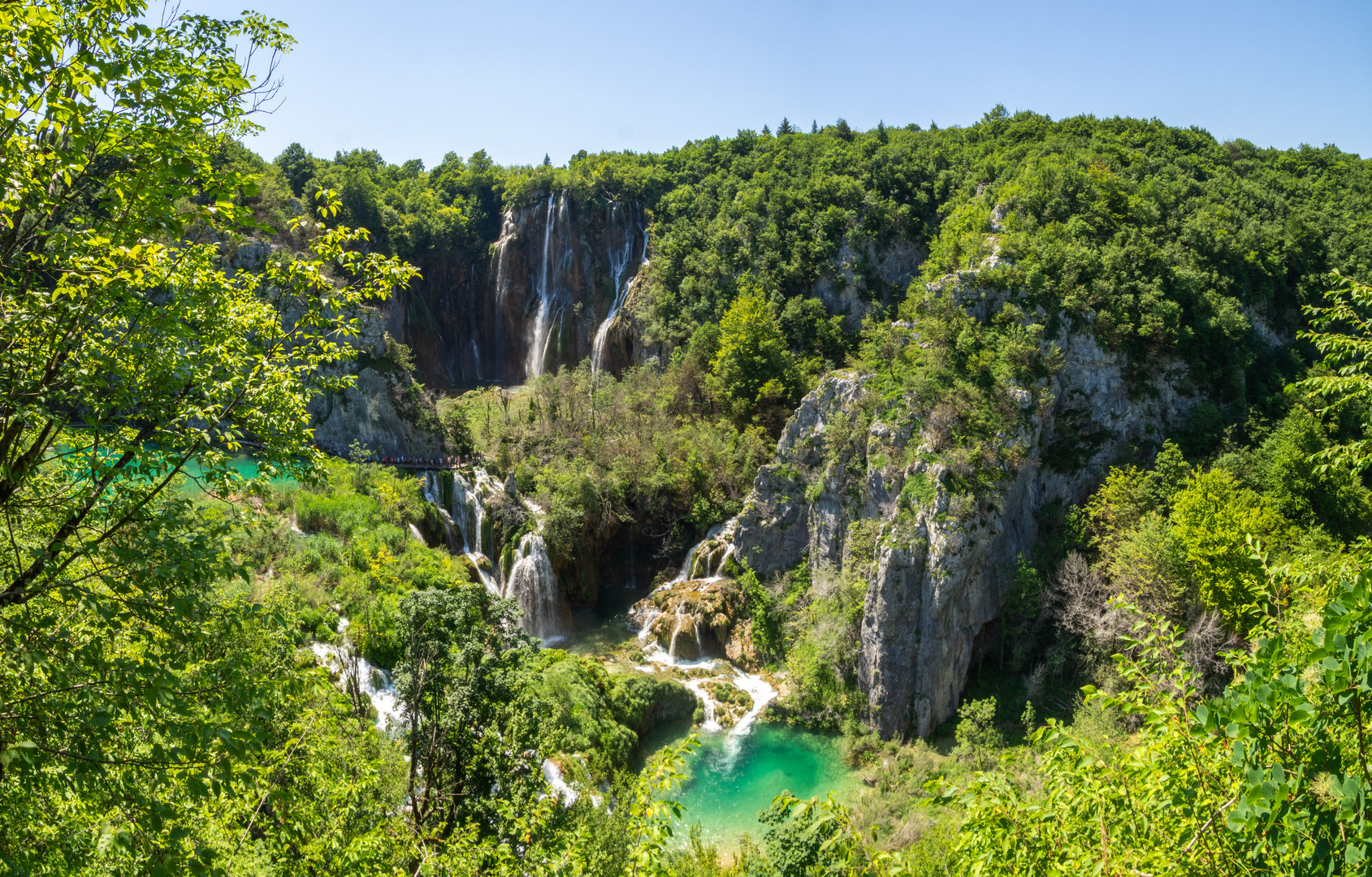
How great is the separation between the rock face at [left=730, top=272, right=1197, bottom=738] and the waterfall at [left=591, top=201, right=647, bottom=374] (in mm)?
22066

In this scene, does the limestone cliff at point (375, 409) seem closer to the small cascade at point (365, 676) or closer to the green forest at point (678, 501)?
the green forest at point (678, 501)

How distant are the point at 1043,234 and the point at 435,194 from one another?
4700cm

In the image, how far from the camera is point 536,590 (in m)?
27.0

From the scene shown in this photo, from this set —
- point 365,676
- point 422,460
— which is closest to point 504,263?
point 422,460

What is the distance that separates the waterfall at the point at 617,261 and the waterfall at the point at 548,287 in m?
3.20

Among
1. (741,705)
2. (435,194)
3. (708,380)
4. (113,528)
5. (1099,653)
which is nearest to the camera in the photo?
(113,528)

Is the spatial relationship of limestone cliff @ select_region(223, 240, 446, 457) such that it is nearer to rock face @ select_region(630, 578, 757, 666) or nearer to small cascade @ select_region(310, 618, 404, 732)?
rock face @ select_region(630, 578, 757, 666)

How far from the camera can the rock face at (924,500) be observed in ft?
71.1

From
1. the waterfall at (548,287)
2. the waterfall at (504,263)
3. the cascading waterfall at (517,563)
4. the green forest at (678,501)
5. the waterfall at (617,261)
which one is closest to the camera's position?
the green forest at (678,501)

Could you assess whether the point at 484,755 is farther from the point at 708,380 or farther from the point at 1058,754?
the point at 708,380

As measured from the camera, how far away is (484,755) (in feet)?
35.8

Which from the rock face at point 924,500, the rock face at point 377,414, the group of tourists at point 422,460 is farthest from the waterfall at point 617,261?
the rock face at point 924,500

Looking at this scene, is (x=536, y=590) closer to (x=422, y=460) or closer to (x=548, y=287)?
(x=422, y=460)

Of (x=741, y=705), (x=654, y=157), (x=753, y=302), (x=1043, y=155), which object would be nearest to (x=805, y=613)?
(x=741, y=705)
